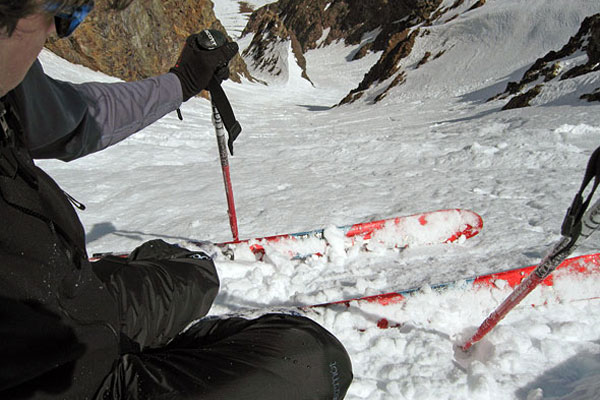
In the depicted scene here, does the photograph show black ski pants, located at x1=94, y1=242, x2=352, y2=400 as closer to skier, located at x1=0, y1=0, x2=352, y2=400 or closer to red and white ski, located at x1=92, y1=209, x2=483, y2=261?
skier, located at x1=0, y1=0, x2=352, y2=400

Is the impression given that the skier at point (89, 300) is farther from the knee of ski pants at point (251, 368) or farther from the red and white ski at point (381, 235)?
the red and white ski at point (381, 235)

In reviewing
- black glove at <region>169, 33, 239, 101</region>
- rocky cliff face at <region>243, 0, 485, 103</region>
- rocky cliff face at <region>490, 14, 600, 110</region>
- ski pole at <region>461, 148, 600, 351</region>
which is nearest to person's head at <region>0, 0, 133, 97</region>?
black glove at <region>169, 33, 239, 101</region>

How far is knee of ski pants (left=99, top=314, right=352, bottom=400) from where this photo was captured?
3.49 ft

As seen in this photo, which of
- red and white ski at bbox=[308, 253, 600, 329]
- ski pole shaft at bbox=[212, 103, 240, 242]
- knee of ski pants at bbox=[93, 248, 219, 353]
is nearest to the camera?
knee of ski pants at bbox=[93, 248, 219, 353]

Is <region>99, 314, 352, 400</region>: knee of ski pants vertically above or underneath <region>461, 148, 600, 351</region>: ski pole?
underneath

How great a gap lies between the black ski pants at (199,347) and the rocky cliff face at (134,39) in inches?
348

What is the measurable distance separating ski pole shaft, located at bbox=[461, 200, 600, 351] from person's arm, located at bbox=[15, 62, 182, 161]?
1.59 m

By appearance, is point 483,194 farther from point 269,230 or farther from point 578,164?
point 269,230

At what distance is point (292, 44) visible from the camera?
26406 mm

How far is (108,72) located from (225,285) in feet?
35.5

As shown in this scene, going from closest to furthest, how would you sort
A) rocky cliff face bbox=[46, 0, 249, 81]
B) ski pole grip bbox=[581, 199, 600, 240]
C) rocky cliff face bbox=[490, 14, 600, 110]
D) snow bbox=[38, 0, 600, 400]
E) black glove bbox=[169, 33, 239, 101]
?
ski pole grip bbox=[581, 199, 600, 240]
snow bbox=[38, 0, 600, 400]
black glove bbox=[169, 33, 239, 101]
rocky cliff face bbox=[490, 14, 600, 110]
rocky cliff face bbox=[46, 0, 249, 81]

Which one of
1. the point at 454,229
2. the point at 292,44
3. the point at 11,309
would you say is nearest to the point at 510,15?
the point at 292,44

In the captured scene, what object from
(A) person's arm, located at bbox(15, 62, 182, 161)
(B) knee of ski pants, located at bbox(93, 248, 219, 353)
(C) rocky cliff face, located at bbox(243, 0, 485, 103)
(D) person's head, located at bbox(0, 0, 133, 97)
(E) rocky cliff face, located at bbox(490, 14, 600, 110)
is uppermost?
(D) person's head, located at bbox(0, 0, 133, 97)

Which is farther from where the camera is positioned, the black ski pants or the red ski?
the red ski
